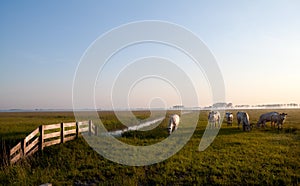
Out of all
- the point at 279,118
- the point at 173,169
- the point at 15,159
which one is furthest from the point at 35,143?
the point at 279,118

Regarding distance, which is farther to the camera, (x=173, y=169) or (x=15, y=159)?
(x=15, y=159)

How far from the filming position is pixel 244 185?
8344mm

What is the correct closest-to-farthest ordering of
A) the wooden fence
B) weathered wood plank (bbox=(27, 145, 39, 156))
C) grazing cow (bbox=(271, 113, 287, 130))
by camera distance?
the wooden fence, weathered wood plank (bbox=(27, 145, 39, 156)), grazing cow (bbox=(271, 113, 287, 130))

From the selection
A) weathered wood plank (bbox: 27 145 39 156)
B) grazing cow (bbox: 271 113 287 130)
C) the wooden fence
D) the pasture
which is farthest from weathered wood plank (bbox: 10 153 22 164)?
grazing cow (bbox: 271 113 287 130)

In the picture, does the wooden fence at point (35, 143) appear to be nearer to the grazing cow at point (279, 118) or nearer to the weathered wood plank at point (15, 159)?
the weathered wood plank at point (15, 159)

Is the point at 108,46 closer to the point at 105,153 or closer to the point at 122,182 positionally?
the point at 105,153

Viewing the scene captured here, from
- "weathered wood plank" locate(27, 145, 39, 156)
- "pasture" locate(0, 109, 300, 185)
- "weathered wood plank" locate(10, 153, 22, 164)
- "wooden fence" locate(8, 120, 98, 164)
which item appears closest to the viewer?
"pasture" locate(0, 109, 300, 185)

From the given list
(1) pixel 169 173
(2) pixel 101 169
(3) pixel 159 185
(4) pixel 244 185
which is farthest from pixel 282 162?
(2) pixel 101 169

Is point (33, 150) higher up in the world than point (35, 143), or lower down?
lower down

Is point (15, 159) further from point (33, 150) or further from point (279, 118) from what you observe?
point (279, 118)

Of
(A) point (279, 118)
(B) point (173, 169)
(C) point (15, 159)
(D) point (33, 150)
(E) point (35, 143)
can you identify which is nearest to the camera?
(B) point (173, 169)

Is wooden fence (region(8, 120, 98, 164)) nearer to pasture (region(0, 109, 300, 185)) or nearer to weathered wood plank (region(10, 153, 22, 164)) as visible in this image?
weathered wood plank (region(10, 153, 22, 164))

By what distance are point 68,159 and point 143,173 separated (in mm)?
4149

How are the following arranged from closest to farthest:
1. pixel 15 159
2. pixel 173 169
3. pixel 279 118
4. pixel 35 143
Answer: pixel 173 169
pixel 15 159
pixel 35 143
pixel 279 118
